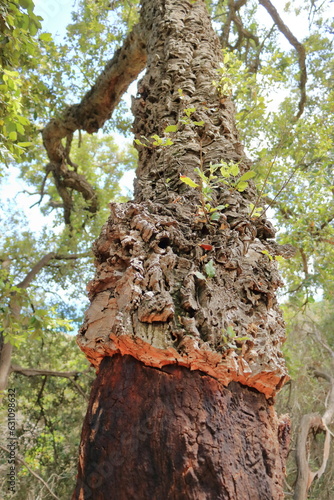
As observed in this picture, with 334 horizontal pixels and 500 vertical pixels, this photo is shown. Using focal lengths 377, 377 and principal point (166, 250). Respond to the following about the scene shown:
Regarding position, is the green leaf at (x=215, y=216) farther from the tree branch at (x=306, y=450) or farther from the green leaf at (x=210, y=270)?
the tree branch at (x=306, y=450)

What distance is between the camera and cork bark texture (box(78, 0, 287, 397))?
1036 millimetres

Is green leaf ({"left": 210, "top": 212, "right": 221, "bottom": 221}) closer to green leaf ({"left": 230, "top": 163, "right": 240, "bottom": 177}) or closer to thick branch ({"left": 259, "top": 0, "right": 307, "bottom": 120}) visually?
green leaf ({"left": 230, "top": 163, "right": 240, "bottom": 177})

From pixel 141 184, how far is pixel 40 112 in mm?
3597

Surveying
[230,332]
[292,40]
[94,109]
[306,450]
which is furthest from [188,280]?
[292,40]

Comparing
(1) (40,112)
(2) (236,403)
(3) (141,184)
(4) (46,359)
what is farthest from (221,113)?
(4) (46,359)

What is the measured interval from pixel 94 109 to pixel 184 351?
4709mm

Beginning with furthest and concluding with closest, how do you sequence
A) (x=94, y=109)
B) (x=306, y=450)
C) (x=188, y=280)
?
(x=94, y=109)
(x=306, y=450)
(x=188, y=280)

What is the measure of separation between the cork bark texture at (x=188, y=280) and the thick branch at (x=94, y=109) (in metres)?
2.40

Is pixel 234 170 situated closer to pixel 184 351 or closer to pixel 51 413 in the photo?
pixel 184 351

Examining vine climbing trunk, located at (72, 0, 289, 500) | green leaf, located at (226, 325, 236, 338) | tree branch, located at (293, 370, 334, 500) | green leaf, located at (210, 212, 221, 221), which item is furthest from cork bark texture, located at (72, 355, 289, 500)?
tree branch, located at (293, 370, 334, 500)

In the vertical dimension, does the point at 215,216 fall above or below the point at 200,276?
above

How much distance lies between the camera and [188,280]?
3.85ft

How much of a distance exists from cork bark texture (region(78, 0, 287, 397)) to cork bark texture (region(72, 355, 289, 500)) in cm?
6

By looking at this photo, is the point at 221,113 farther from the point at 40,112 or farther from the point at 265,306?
the point at 40,112
